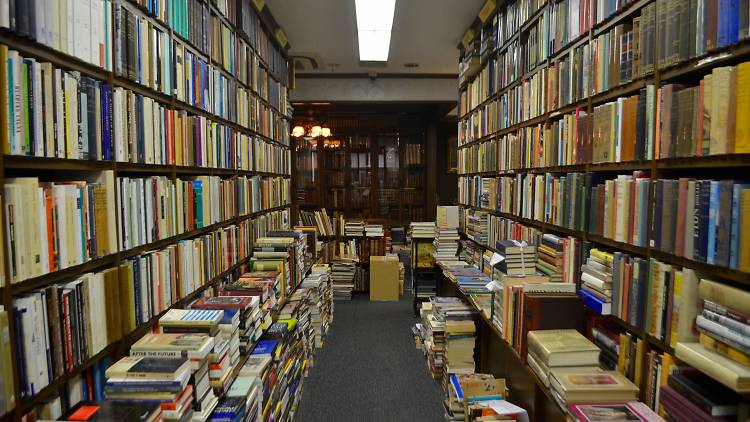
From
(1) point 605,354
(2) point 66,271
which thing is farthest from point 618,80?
(2) point 66,271

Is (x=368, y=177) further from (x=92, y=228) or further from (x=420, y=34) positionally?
(x=92, y=228)

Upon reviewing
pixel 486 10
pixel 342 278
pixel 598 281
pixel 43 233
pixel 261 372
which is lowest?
pixel 342 278

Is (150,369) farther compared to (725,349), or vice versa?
(150,369)

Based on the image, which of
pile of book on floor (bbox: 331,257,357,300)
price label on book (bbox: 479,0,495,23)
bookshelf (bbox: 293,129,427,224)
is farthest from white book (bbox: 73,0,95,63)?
bookshelf (bbox: 293,129,427,224)

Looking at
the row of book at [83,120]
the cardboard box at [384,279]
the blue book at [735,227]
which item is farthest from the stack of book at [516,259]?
the cardboard box at [384,279]

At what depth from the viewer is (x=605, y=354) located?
206cm

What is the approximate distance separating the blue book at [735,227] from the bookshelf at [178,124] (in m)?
2.03

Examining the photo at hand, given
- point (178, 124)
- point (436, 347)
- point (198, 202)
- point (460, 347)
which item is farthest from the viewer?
point (436, 347)

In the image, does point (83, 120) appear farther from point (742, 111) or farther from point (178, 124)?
point (742, 111)

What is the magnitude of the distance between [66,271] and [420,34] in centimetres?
450

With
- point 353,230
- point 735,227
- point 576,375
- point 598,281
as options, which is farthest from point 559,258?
point 353,230

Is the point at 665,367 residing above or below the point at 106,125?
below

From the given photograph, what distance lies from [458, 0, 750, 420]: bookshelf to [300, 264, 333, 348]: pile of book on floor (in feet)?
6.00

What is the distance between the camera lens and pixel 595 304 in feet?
6.89
